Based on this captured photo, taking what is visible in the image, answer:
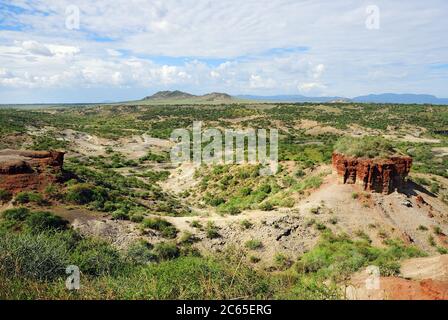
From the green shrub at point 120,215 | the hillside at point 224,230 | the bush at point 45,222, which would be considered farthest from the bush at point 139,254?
the bush at point 45,222

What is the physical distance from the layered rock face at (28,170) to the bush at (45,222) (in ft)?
Result: 14.5

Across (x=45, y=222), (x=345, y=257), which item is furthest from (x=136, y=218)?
(x=345, y=257)

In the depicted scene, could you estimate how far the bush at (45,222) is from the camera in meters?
18.1

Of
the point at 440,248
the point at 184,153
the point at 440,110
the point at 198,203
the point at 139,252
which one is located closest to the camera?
the point at 139,252

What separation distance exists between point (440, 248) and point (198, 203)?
60.7 feet

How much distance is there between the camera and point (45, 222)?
1856 cm

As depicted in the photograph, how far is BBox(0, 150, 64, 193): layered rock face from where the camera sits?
74.6 ft

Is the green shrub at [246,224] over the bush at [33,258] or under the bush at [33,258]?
under

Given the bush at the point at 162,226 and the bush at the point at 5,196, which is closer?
the bush at the point at 162,226

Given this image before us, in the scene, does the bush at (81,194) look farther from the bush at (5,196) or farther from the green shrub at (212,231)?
the green shrub at (212,231)

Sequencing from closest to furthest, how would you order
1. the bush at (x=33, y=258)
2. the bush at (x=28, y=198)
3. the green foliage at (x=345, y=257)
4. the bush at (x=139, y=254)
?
the bush at (x=33, y=258)
the green foliage at (x=345, y=257)
the bush at (x=139, y=254)
the bush at (x=28, y=198)

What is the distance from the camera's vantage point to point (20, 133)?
191 feet

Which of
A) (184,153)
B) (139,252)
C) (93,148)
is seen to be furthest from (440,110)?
(139,252)
